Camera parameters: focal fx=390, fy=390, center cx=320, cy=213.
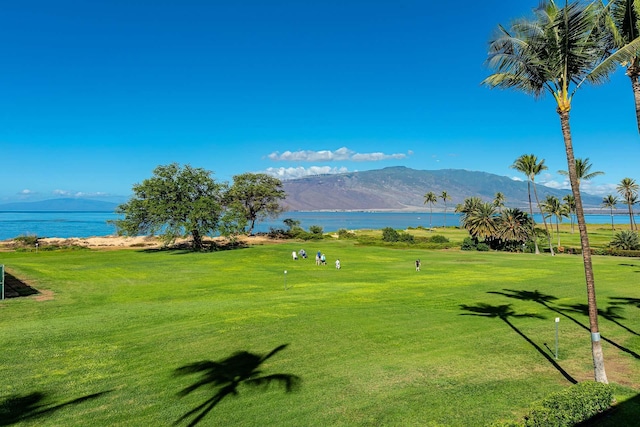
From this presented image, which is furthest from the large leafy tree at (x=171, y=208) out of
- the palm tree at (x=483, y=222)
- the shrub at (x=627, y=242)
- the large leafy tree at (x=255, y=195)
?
the shrub at (x=627, y=242)

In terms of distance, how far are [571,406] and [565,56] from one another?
34.5 feet

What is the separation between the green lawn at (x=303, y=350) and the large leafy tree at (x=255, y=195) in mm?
59391

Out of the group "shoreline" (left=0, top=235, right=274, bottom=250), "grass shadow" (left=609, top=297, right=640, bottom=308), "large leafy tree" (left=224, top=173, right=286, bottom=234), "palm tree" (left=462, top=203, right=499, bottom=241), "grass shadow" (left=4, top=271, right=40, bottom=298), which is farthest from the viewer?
"large leafy tree" (left=224, top=173, right=286, bottom=234)

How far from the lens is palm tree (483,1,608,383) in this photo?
40.6 feet

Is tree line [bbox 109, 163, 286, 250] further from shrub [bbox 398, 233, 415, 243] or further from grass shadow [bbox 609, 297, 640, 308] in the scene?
grass shadow [bbox 609, 297, 640, 308]

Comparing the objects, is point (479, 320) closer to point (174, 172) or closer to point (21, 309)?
point (21, 309)

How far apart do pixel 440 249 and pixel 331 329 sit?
58.9 metres

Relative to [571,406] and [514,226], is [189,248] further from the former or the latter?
[571,406]

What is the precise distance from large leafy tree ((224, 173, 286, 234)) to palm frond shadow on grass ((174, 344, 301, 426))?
77.2m

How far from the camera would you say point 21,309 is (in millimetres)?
23422

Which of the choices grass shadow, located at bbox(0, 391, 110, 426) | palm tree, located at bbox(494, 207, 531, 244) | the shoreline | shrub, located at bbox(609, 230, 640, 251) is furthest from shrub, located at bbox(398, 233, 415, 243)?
grass shadow, located at bbox(0, 391, 110, 426)

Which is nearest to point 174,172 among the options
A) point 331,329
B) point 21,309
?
point 21,309

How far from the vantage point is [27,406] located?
11406 mm

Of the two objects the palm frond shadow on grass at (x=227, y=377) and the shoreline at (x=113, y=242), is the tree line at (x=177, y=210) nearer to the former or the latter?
the shoreline at (x=113, y=242)
